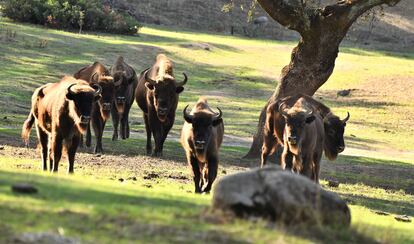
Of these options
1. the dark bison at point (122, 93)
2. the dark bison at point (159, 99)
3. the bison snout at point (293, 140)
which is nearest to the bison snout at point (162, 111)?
the dark bison at point (159, 99)

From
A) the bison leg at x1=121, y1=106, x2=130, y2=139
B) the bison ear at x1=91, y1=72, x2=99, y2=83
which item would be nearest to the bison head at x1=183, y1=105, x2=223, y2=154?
the bison ear at x1=91, y1=72, x2=99, y2=83

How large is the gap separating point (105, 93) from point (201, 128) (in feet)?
22.6

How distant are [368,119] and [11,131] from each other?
18.5 meters

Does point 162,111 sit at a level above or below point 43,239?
below

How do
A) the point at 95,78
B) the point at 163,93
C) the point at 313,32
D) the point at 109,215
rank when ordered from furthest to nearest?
the point at 313,32 → the point at 95,78 → the point at 163,93 → the point at 109,215

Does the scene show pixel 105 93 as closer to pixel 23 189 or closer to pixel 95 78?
pixel 95 78

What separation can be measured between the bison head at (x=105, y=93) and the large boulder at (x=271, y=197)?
13.0 meters

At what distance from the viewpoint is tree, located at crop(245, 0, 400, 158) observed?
77.9ft

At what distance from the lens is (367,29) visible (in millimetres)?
69250

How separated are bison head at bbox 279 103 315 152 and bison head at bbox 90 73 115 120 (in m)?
6.77

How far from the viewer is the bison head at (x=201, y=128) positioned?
16.8 m

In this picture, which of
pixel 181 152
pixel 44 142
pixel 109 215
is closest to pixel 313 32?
pixel 181 152

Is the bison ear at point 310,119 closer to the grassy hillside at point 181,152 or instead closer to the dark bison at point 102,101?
the grassy hillside at point 181,152

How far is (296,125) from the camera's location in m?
17.6
